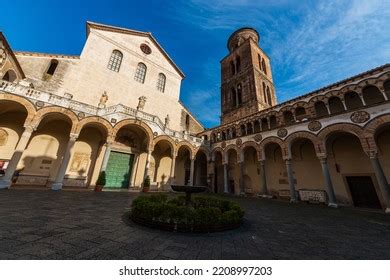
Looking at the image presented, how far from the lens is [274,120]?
55.0ft

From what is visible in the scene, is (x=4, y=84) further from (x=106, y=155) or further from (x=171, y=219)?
(x=171, y=219)

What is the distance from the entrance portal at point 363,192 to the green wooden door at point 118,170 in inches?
748

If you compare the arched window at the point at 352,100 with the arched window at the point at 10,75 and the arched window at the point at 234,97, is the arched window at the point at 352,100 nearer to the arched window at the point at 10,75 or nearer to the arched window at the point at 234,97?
the arched window at the point at 234,97

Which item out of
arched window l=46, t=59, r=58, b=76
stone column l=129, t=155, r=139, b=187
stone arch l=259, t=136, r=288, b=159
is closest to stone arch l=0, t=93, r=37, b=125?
arched window l=46, t=59, r=58, b=76

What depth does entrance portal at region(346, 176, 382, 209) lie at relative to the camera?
11.5m

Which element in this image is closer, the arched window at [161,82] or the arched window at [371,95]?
the arched window at [371,95]

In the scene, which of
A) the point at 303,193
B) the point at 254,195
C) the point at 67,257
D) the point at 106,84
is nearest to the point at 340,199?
the point at 303,193

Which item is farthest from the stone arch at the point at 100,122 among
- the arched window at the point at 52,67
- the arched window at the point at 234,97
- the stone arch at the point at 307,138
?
the arched window at the point at 234,97

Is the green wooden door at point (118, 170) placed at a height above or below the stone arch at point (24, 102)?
below

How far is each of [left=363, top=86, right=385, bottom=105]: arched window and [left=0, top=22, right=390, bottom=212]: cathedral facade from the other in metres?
0.05

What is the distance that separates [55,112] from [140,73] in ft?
40.4

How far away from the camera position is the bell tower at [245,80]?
23.1 meters

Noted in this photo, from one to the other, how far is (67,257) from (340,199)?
16.9 m

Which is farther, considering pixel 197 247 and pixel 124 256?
pixel 197 247
